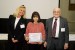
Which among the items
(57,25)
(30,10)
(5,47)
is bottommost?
(5,47)

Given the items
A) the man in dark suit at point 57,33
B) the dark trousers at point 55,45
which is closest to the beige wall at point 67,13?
the man in dark suit at point 57,33

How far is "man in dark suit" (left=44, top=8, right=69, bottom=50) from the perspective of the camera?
4.18m

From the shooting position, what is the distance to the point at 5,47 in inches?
200

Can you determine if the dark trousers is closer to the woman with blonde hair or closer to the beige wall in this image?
the woman with blonde hair

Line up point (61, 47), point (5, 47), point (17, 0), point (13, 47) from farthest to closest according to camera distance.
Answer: point (17, 0) < point (5, 47) < point (13, 47) < point (61, 47)

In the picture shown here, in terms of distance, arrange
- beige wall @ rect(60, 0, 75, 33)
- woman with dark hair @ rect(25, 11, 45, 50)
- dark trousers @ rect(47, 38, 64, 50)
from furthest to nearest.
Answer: beige wall @ rect(60, 0, 75, 33), woman with dark hair @ rect(25, 11, 45, 50), dark trousers @ rect(47, 38, 64, 50)

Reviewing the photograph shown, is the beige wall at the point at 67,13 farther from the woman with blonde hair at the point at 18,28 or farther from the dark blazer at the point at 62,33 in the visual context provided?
the woman with blonde hair at the point at 18,28

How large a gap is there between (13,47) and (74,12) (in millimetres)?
2138

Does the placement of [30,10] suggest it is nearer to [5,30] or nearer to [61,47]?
[5,30]

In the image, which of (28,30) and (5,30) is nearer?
(28,30)

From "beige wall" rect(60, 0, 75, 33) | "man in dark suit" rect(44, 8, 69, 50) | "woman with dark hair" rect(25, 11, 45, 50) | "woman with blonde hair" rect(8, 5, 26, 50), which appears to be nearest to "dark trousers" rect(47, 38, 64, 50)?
"man in dark suit" rect(44, 8, 69, 50)

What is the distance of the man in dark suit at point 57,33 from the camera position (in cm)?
418

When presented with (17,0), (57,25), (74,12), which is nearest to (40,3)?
(17,0)

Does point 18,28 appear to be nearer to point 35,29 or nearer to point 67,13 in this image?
point 35,29
